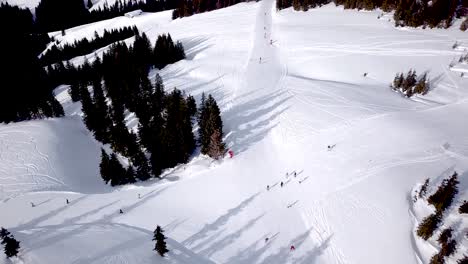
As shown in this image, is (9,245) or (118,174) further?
(118,174)

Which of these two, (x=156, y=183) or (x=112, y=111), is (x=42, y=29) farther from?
(x=156, y=183)

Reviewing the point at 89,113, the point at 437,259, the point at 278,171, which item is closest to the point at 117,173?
the point at 89,113

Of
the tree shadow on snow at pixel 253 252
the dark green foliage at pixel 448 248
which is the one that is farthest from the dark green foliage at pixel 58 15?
the dark green foliage at pixel 448 248

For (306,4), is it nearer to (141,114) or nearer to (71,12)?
(141,114)

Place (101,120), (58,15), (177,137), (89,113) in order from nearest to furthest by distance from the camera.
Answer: (177,137)
(101,120)
(89,113)
(58,15)

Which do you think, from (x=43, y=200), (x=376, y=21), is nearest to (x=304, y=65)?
(x=376, y=21)

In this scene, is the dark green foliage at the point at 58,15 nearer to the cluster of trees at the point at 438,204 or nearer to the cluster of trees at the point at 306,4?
the cluster of trees at the point at 306,4
